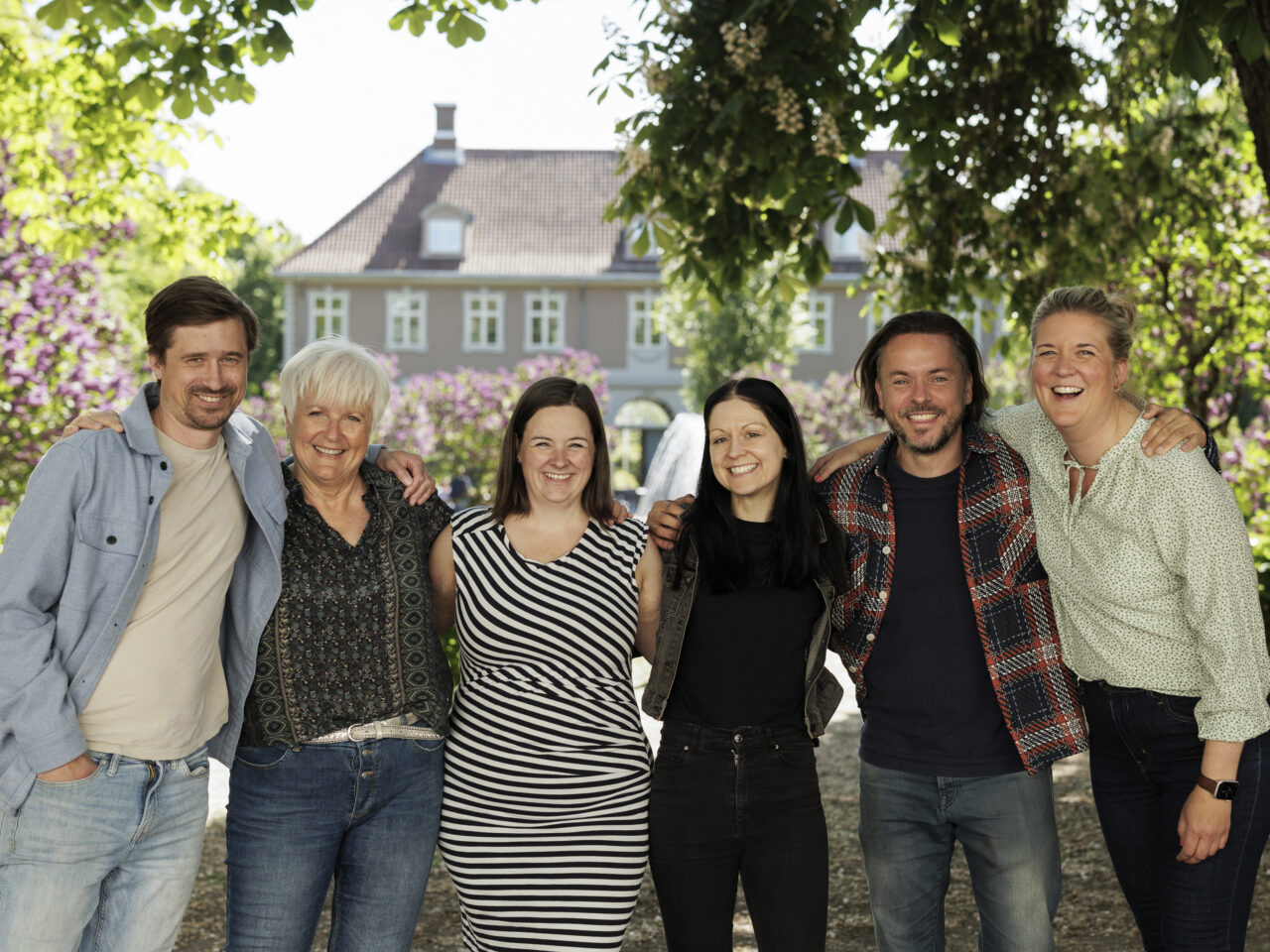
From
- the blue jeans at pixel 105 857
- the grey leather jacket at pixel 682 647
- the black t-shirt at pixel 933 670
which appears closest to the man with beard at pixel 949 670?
the black t-shirt at pixel 933 670

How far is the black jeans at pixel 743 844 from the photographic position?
3.26m

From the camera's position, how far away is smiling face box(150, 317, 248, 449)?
3.12 m

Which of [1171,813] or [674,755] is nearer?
[1171,813]

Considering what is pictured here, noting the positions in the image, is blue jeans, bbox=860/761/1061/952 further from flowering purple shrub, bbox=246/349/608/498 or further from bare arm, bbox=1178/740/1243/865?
flowering purple shrub, bbox=246/349/608/498

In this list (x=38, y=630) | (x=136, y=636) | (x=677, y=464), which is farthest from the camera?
(x=677, y=464)

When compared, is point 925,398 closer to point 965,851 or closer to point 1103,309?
point 1103,309

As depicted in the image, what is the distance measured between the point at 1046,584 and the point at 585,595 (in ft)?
4.13

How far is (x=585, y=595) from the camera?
11.2 ft

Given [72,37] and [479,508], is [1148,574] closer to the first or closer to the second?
[479,508]

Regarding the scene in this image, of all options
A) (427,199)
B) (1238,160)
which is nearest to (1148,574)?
(1238,160)

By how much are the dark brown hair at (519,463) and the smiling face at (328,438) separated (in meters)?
0.41

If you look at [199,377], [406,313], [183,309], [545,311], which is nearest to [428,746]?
[199,377]

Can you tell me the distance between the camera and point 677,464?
14.9 m

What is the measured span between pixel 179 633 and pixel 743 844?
60.0 inches
